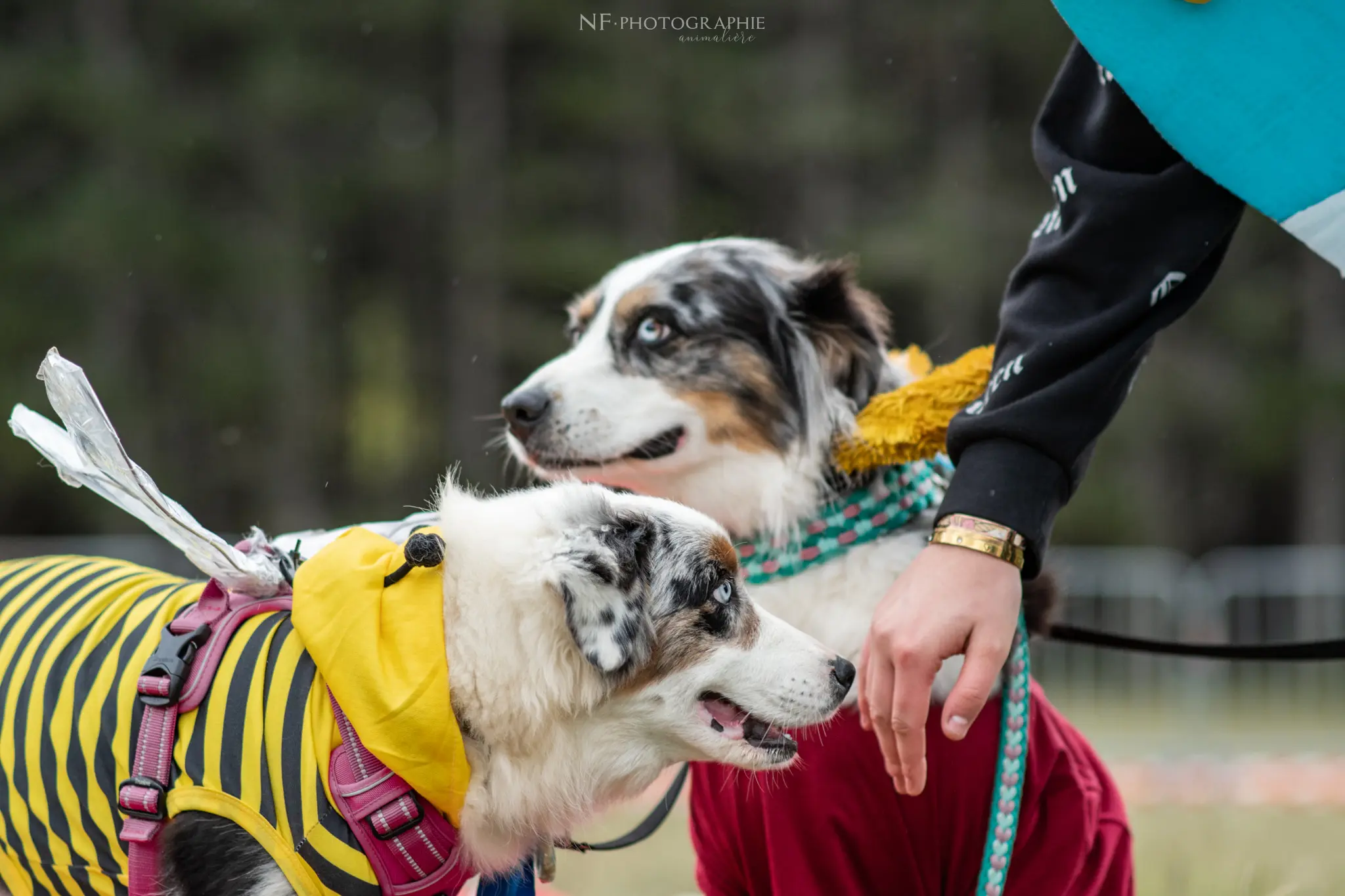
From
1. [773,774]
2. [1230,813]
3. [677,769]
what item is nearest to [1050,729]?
[773,774]

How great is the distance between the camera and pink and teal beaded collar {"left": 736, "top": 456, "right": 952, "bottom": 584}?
9.68ft

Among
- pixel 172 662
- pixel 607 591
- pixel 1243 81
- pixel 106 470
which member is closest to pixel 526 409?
pixel 607 591

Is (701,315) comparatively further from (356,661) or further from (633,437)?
(356,661)

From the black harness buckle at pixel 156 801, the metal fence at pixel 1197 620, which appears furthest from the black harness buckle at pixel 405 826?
the metal fence at pixel 1197 620

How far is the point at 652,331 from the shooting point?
130 inches

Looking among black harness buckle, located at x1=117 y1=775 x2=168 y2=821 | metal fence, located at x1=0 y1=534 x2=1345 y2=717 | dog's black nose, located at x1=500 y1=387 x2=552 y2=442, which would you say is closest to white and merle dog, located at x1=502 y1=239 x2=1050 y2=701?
dog's black nose, located at x1=500 y1=387 x2=552 y2=442

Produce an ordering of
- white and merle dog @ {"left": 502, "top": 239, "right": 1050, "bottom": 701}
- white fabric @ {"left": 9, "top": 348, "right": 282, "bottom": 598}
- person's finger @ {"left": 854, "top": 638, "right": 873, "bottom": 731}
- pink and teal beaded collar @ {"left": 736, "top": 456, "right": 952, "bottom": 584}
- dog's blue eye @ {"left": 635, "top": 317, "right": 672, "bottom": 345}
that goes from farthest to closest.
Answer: dog's blue eye @ {"left": 635, "top": 317, "right": 672, "bottom": 345} → white and merle dog @ {"left": 502, "top": 239, "right": 1050, "bottom": 701} → pink and teal beaded collar @ {"left": 736, "top": 456, "right": 952, "bottom": 584} → white fabric @ {"left": 9, "top": 348, "right": 282, "bottom": 598} → person's finger @ {"left": 854, "top": 638, "right": 873, "bottom": 731}

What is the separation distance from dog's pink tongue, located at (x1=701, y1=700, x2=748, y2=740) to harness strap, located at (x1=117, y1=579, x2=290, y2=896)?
0.90 meters

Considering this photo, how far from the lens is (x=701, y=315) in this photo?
10.7 ft

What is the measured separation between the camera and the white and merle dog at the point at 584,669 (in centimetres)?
234

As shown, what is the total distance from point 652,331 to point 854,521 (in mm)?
735

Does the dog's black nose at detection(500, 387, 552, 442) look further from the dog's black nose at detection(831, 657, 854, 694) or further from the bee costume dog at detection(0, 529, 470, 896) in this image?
the dog's black nose at detection(831, 657, 854, 694)

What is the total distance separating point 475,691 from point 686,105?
15.9m

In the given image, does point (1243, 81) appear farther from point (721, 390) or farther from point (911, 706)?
point (721, 390)
